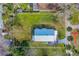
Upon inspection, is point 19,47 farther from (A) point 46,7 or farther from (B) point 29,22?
(A) point 46,7

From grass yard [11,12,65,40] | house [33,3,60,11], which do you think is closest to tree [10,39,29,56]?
grass yard [11,12,65,40]

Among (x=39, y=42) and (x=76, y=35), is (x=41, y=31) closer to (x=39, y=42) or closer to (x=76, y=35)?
(x=39, y=42)

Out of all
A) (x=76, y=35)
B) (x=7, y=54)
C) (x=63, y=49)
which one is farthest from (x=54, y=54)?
(x=7, y=54)

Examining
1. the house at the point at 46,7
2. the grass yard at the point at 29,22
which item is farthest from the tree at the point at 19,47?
the house at the point at 46,7

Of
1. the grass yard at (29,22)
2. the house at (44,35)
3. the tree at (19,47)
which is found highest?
the grass yard at (29,22)

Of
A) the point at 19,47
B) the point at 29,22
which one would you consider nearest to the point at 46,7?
the point at 29,22

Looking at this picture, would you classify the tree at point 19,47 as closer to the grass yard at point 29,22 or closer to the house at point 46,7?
the grass yard at point 29,22

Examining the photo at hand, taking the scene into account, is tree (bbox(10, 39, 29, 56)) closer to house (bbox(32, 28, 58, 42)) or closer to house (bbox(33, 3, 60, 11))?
house (bbox(32, 28, 58, 42))
